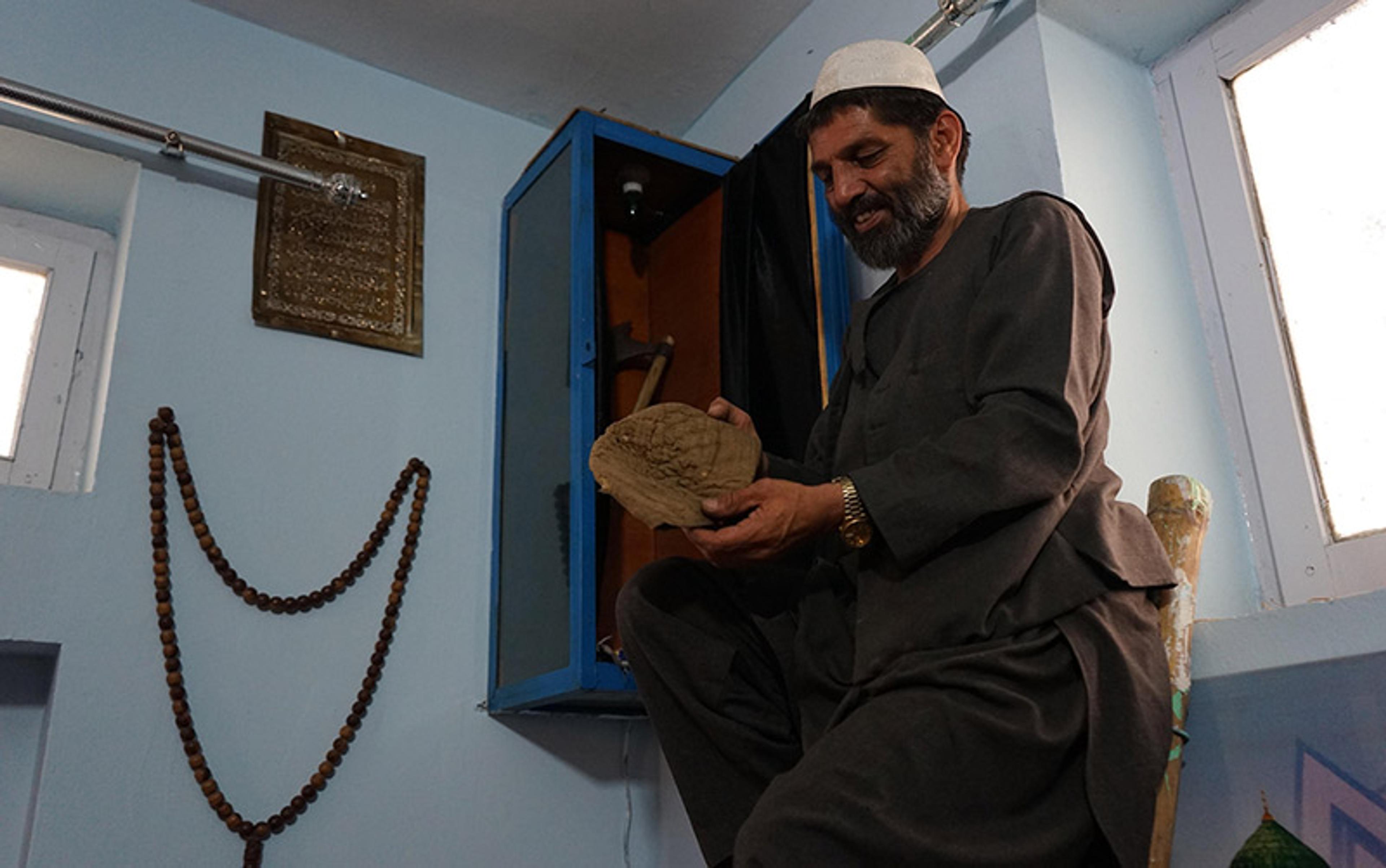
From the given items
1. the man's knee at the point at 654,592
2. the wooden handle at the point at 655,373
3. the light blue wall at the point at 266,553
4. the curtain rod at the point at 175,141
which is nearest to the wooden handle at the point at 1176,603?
the man's knee at the point at 654,592

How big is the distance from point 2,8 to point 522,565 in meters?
1.58

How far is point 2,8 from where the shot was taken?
87.0 inches

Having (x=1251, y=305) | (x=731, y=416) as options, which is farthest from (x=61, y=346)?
(x=1251, y=305)

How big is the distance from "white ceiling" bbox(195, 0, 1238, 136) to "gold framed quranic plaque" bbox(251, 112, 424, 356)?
253 millimetres

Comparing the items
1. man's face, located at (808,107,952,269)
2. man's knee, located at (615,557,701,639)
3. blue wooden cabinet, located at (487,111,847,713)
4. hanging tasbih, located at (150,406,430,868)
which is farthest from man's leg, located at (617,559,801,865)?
hanging tasbih, located at (150,406,430,868)

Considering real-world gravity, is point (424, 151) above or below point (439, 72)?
below

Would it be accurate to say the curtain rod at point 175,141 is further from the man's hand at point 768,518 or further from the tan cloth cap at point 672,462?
the man's hand at point 768,518

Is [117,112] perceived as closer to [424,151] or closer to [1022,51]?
[424,151]

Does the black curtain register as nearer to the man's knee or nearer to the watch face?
the man's knee

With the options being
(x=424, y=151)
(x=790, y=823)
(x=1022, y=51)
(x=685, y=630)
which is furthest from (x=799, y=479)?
(x=424, y=151)

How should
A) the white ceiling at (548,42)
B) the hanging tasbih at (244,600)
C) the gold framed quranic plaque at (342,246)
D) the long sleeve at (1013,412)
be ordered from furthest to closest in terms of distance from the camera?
the white ceiling at (548,42) → the gold framed quranic plaque at (342,246) → the hanging tasbih at (244,600) → the long sleeve at (1013,412)

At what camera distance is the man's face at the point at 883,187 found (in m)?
1.46

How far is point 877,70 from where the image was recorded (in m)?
1.50

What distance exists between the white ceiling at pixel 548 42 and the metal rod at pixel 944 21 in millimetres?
687
